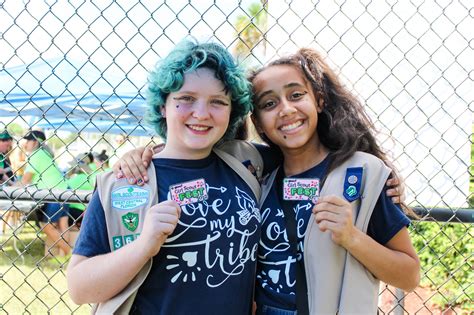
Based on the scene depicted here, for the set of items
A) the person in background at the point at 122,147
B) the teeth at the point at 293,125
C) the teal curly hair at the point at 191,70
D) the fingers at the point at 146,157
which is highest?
the teal curly hair at the point at 191,70

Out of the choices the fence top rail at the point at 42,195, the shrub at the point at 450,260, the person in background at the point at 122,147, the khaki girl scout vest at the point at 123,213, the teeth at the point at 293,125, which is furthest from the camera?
the shrub at the point at 450,260

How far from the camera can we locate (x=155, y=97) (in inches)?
71.3

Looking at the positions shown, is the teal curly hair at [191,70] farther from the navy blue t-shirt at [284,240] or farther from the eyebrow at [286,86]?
the navy blue t-shirt at [284,240]

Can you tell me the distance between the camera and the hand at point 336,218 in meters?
1.62

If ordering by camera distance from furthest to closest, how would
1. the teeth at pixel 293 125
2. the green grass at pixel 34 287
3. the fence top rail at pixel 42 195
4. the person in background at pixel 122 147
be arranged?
the green grass at pixel 34 287 → the person in background at pixel 122 147 → the fence top rail at pixel 42 195 → the teeth at pixel 293 125

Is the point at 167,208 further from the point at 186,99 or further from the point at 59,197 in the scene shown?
the point at 59,197

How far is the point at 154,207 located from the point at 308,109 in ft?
2.43

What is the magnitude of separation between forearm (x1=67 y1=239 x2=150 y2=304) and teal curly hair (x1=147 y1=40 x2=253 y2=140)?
558 mm

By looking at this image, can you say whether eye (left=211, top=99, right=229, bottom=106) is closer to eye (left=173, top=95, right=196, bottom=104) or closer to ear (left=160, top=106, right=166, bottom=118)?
eye (left=173, top=95, right=196, bottom=104)

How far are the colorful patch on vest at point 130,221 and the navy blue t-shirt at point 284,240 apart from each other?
1.57ft

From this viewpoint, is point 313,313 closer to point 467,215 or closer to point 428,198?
point 467,215

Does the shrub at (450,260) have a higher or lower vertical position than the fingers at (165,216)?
lower

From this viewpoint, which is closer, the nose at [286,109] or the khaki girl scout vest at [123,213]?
the khaki girl scout vest at [123,213]

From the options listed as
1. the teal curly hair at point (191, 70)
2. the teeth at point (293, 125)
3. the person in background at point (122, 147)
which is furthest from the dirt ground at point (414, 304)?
the teal curly hair at point (191, 70)
